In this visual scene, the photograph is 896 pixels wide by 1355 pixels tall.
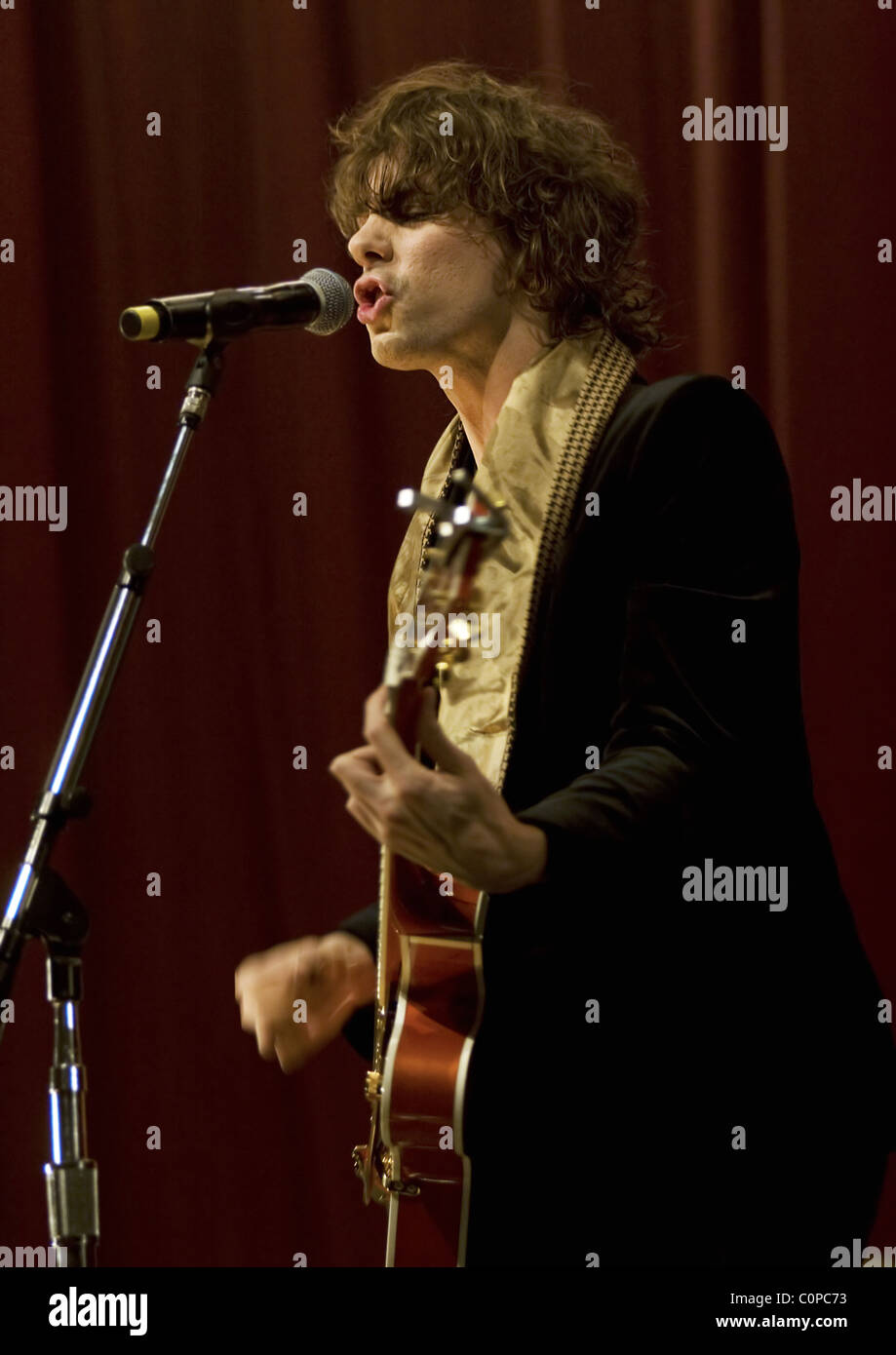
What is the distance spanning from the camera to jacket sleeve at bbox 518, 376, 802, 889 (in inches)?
55.8

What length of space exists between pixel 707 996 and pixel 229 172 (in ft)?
5.53

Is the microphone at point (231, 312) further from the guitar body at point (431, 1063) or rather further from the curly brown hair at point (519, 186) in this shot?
the guitar body at point (431, 1063)

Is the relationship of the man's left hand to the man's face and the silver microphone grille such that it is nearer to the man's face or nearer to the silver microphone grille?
the silver microphone grille

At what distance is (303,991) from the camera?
1658 millimetres

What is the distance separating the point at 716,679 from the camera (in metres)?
1.49

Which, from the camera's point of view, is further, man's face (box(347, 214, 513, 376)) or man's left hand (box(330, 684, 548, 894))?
man's face (box(347, 214, 513, 376))

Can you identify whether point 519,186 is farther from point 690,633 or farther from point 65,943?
point 65,943

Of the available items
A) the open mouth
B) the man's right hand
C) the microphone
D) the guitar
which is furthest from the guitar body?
the open mouth

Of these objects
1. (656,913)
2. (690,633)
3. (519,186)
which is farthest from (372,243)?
(656,913)

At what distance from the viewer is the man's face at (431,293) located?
70.7 inches

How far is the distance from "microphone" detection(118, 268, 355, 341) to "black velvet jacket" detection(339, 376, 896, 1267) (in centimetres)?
36

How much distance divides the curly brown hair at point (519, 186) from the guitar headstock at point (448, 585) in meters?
0.66

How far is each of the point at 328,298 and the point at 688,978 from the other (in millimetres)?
770
